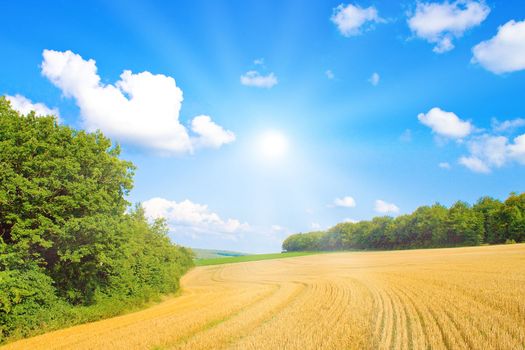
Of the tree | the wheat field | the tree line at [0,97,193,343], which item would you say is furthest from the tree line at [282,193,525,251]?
the tree line at [0,97,193,343]

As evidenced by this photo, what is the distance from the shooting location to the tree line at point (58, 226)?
18312mm

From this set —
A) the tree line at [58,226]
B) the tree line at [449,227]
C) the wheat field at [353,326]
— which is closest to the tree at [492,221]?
the tree line at [449,227]

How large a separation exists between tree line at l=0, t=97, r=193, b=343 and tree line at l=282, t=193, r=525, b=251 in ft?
276

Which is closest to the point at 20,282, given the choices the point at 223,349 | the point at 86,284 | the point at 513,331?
the point at 86,284

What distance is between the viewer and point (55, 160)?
825 inches

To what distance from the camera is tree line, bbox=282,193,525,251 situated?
8962cm

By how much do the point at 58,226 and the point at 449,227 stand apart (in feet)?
338

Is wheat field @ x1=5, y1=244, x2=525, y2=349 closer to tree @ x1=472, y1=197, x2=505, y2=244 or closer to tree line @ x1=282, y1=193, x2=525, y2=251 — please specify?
tree line @ x1=282, y1=193, x2=525, y2=251

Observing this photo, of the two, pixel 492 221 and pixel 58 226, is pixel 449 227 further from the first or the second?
pixel 58 226

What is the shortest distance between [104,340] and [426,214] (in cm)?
11356

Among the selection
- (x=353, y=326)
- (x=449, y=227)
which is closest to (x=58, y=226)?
(x=353, y=326)

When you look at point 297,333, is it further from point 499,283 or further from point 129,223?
point 129,223

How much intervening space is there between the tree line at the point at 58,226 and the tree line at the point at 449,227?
84.2 metres

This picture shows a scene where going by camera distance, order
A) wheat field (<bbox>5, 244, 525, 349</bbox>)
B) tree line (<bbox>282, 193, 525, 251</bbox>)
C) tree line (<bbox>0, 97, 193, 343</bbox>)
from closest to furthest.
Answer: wheat field (<bbox>5, 244, 525, 349</bbox>) → tree line (<bbox>0, 97, 193, 343</bbox>) → tree line (<bbox>282, 193, 525, 251</bbox>)
